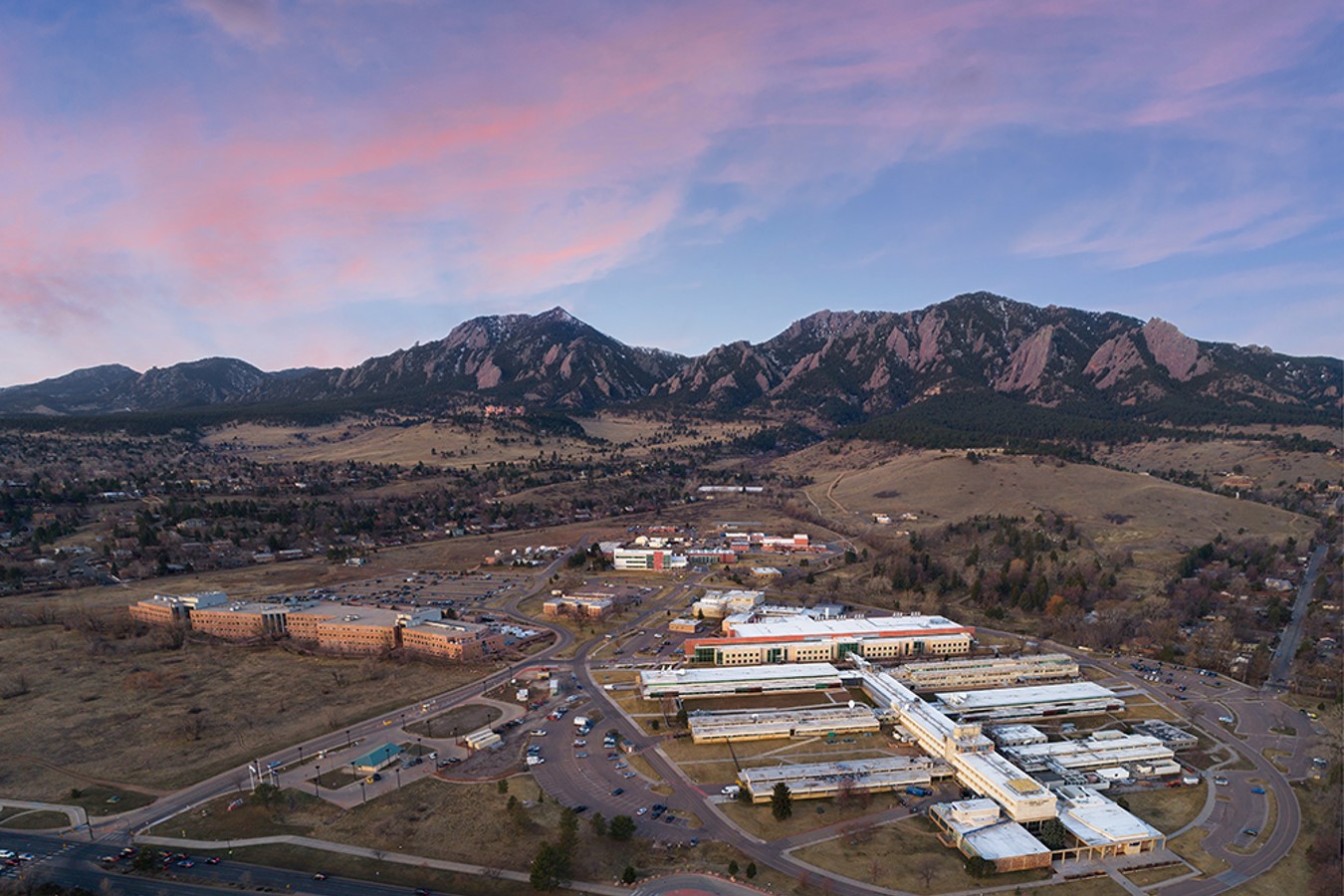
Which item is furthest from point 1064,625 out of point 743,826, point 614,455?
point 614,455

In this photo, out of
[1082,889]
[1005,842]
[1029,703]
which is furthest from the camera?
[1029,703]

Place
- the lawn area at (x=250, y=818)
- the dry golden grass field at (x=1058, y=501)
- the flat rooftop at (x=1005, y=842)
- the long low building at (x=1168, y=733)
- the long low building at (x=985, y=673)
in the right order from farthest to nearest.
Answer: the dry golden grass field at (x=1058, y=501), the long low building at (x=985, y=673), the long low building at (x=1168, y=733), the lawn area at (x=250, y=818), the flat rooftop at (x=1005, y=842)

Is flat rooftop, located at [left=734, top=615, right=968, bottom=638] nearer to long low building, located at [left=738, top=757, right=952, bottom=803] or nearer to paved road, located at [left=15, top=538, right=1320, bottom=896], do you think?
paved road, located at [left=15, top=538, right=1320, bottom=896]

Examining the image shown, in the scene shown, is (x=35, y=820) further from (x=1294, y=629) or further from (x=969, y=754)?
(x=1294, y=629)

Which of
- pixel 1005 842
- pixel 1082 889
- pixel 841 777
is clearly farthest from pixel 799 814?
pixel 1082 889

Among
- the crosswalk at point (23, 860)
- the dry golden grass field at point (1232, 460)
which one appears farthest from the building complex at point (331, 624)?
the dry golden grass field at point (1232, 460)

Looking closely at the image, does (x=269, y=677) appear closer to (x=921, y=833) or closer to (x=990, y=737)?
(x=921, y=833)

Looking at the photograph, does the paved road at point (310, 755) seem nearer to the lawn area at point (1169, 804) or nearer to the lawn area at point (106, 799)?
the lawn area at point (106, 799)
